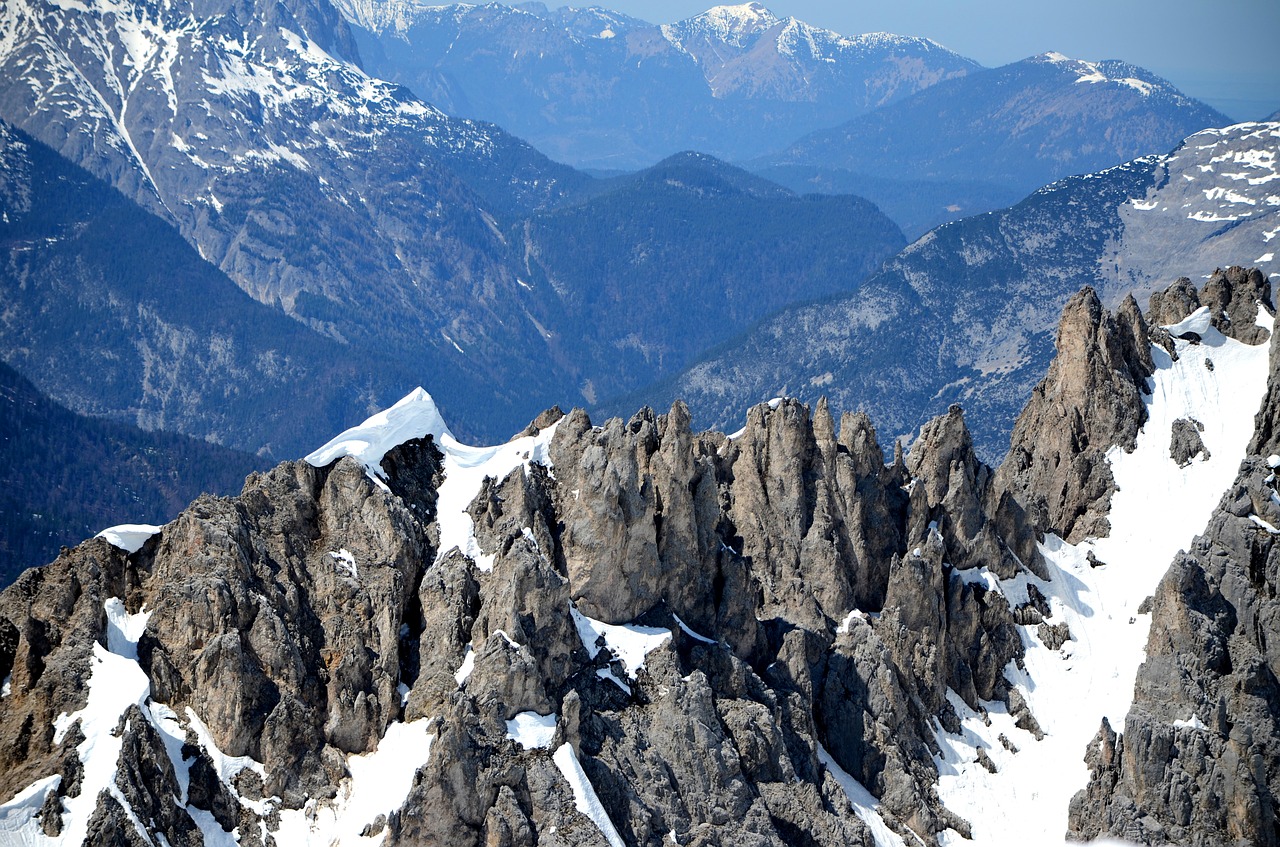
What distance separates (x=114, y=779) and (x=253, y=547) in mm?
23220

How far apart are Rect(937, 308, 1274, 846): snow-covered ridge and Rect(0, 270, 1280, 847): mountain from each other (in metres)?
0.36

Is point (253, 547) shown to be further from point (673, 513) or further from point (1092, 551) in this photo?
point (1092, 551)

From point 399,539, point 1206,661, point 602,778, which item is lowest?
point 1206,661

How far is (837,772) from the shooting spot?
127 meters

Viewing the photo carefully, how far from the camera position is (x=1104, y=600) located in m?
154

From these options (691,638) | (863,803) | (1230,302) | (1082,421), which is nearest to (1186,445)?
(1082,421)

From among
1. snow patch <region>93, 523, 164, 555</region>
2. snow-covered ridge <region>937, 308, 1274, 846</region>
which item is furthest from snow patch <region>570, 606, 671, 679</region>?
snow patch <region>93, 523, 164, 555</region>

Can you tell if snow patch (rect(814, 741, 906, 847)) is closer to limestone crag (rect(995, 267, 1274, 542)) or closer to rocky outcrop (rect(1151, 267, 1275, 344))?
limestone crag (rect(995, 267, 1274, 542))

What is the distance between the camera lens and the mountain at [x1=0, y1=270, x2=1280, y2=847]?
3939 inches

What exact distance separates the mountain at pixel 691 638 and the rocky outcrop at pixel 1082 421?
0.39m

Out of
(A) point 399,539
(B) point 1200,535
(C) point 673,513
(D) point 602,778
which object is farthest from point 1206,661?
(A) point 399,539

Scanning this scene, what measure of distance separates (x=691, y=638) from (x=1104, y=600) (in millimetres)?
51520

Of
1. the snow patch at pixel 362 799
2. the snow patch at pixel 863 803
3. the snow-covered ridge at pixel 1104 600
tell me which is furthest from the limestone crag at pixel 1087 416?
the snow patch at pixel 362 799

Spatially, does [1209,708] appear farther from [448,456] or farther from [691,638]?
[448,456]
